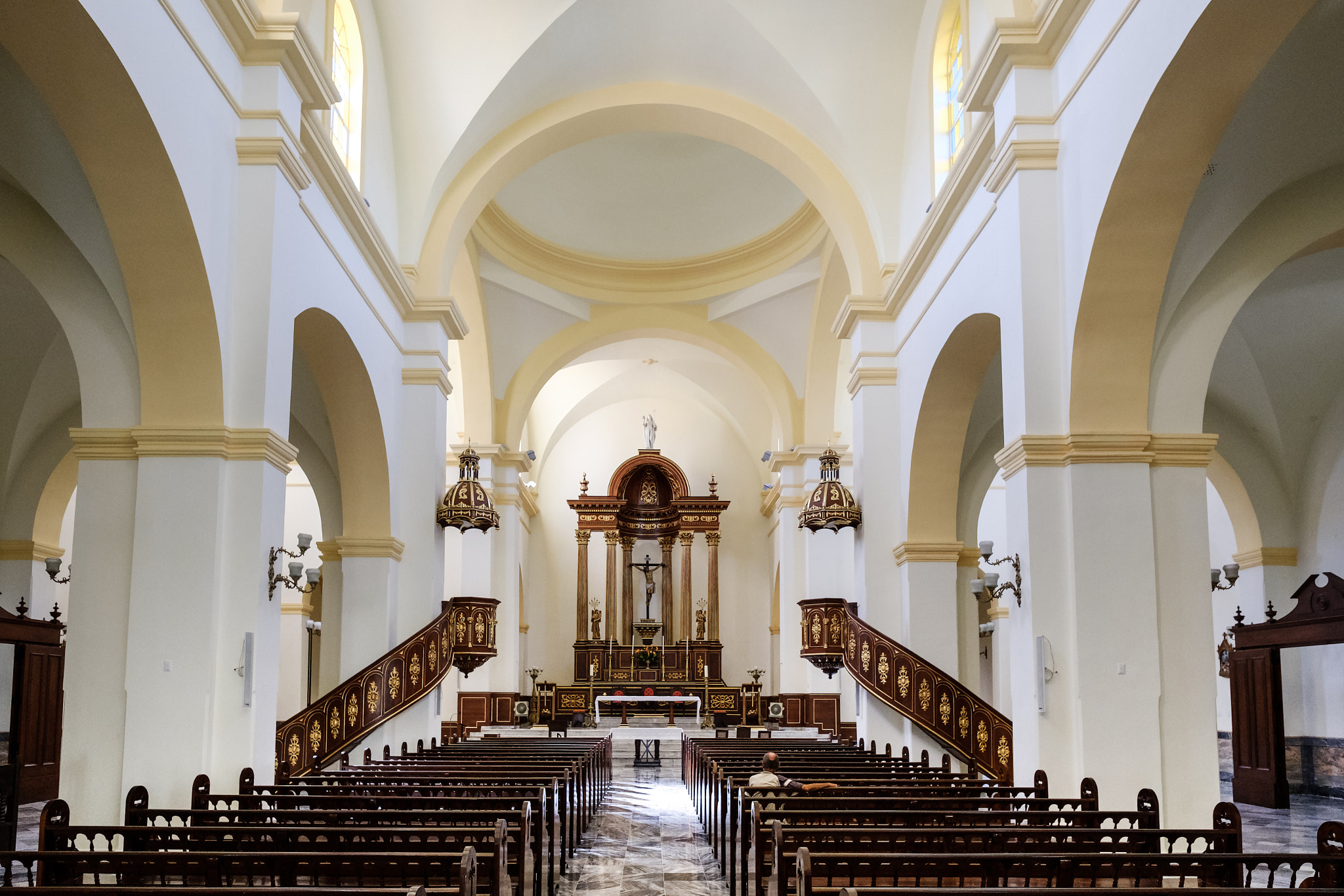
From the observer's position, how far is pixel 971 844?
6012 millimetres

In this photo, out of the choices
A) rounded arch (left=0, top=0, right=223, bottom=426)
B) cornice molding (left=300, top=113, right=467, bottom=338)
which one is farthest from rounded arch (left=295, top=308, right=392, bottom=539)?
rounded arch (left=0, top=0, right=223, bottom=426)

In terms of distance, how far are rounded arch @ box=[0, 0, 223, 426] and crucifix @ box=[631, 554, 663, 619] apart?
62.0 ft

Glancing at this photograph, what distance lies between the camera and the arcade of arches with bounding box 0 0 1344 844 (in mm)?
7809

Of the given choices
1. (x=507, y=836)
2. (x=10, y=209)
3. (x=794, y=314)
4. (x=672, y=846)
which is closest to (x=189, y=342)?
(x=10, y=209)

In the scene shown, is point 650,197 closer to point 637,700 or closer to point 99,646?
point 637,700

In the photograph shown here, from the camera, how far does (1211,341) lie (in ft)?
28.1

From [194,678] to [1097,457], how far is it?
6302 millimetres

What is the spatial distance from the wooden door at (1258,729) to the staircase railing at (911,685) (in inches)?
155

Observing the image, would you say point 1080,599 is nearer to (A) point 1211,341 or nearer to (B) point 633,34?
(A) point 1211,341

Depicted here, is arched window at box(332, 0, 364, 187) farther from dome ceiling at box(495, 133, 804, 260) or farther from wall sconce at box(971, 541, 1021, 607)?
wall sconce at box(971, 541, 1021, 607)

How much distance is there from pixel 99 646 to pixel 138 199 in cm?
298

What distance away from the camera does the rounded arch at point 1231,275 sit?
8.50 metres

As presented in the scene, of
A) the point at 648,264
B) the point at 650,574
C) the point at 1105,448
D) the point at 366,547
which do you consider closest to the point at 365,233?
the point at 366,547

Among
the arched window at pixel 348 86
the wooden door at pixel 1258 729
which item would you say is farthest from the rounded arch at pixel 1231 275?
the arched window at pixel 348 86
